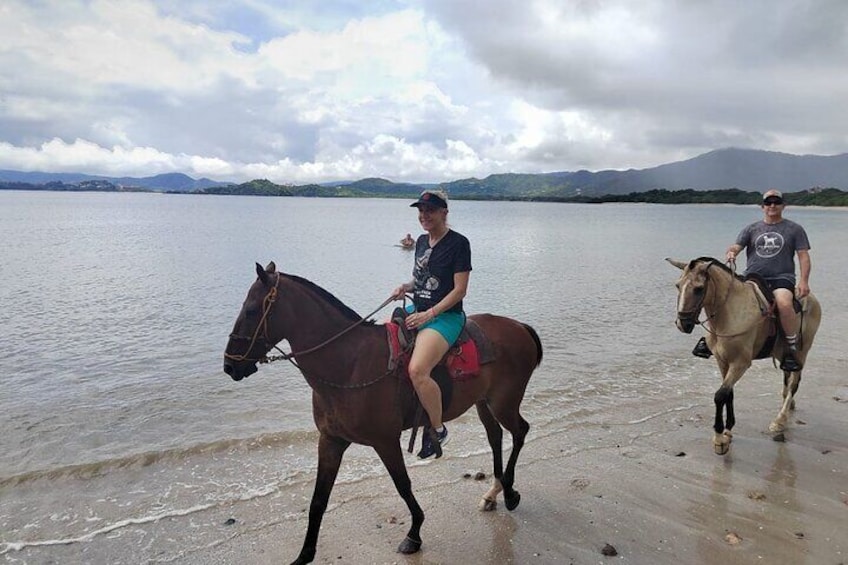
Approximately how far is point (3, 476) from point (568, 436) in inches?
289

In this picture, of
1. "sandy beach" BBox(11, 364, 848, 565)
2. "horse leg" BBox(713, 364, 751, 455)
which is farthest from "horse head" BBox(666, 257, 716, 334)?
"sandy beach" BBox(11, 364, 848, 565)

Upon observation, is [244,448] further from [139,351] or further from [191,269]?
[191,269]

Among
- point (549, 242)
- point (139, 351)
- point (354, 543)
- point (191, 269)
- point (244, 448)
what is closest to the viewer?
point (354, 543)

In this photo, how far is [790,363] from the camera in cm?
772

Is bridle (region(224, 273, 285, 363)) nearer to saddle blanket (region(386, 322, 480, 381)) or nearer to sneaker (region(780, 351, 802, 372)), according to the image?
saddle blanket (region(386, 322, 480, 381))

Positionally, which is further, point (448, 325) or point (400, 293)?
point (400, 293)

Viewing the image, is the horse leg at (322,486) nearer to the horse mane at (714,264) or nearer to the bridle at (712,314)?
the bridle at (712,314)

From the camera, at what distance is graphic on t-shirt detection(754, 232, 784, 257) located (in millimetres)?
7805

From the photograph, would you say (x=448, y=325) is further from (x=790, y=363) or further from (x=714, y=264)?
(x=790, y=363)

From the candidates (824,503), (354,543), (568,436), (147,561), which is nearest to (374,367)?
(354,543)

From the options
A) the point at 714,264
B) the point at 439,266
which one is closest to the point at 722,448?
the point at 714,264

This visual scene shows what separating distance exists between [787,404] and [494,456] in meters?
5.18

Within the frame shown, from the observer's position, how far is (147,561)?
4930mm

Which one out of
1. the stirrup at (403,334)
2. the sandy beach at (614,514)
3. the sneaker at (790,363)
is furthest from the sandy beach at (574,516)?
the stirrup at (403,334)
